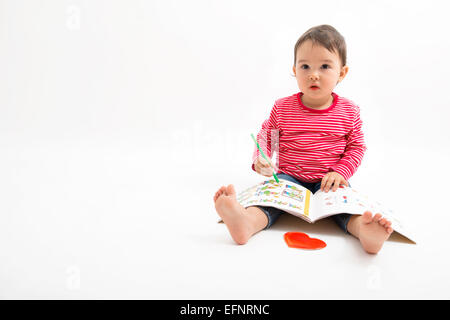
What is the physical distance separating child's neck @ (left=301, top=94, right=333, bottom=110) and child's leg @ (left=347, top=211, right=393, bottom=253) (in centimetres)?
49

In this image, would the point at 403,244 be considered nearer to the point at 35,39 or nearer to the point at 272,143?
the point at 272,143

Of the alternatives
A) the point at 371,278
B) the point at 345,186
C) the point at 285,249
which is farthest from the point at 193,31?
the point at 371,278

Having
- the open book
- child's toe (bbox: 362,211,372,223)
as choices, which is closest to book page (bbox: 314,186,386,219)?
the open book

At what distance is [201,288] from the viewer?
84 cm

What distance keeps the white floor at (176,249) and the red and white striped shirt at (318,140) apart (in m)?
0.21

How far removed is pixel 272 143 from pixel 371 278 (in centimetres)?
63

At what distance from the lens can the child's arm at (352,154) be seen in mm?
1284

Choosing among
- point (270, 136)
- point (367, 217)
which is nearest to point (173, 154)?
point (270, 136)

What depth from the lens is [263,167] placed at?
132cm

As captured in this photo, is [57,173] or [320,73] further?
[57,173]

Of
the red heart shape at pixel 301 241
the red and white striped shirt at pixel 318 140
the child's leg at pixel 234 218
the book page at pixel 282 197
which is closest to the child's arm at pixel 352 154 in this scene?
the red and white striped shirt at pixel 318 140

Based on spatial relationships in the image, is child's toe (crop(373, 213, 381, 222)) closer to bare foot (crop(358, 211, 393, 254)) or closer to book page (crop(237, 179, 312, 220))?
bare foot (crop(358, 211, 393, 254))

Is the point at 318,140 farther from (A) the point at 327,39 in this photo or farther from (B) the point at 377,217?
(B) the point at 377,217

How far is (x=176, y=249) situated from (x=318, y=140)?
587 mm
